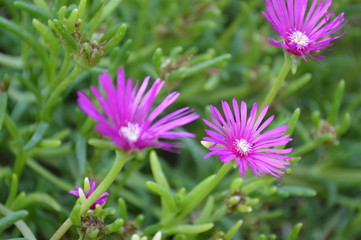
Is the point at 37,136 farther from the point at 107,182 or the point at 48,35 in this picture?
the point at 107,182

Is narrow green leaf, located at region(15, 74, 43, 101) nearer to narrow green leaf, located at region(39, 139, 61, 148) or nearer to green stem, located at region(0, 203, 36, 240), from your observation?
narrow green leaf, located at region(39, 139, 61, 148)

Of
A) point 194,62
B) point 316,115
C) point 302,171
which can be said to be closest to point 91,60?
point 194,62

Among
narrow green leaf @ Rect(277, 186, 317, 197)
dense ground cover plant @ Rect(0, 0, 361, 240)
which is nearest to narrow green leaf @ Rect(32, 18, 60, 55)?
dense ground cover plant @ Rect(0, 0, 361, 240)

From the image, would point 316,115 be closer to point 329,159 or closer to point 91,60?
point 329,159

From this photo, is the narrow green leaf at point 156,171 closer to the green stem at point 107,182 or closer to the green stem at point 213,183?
the green stem at point 213,183

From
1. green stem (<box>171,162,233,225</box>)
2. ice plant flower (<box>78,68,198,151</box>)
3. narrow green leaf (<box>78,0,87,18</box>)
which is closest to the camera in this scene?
ice plant flower (<box>78,68,198,151</box>)

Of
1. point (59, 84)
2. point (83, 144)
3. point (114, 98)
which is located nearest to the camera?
point (114, 98)

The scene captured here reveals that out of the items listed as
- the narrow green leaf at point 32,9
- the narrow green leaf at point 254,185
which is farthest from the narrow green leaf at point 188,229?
the narrow green leaf at point 32,9

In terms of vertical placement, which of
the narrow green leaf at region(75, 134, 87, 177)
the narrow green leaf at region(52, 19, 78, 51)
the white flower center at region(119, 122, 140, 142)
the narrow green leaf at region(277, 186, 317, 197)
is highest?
the narrow green leaf at region(52, 19, 78, 51)
